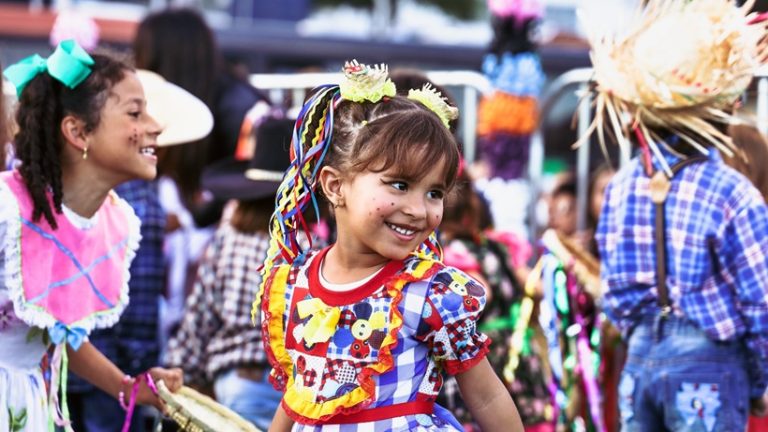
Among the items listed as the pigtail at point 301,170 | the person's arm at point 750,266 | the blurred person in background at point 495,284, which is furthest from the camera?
the blurred person in background at point 495,284

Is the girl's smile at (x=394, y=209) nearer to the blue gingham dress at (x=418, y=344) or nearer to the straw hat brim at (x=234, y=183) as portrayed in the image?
the blue gingham dress at (x=418, y=344)

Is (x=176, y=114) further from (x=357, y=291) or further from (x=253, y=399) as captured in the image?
(x=357, y=291)

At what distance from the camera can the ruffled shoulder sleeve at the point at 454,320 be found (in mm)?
2785

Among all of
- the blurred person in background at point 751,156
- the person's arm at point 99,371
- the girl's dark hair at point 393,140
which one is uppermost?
the girl's dark hair at point 393,140

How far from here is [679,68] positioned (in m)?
4.19

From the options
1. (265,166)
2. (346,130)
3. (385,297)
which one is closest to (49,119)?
(346,130)

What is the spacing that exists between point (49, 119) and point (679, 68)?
214cm

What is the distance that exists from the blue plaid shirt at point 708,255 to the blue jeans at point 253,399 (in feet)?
4.50

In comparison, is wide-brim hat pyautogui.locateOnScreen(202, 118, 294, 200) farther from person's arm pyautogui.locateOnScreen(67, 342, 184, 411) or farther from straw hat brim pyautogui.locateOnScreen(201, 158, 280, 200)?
person's arm pyautogui.locateOnScreen(67, 342, 184, 411)

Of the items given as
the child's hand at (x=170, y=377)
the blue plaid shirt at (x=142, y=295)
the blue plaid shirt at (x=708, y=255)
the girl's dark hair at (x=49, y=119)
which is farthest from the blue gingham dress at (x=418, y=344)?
the blue plaid shirt at (x=142, y=295)

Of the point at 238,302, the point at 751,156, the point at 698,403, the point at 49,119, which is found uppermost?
the point at 49,119

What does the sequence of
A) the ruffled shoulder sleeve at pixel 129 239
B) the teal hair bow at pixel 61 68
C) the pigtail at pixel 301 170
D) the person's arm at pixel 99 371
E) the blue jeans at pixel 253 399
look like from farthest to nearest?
the blue jeans at pixel 253 399 < the ruffled shoulder sleeve at pixel 129 239 < the person's arm at pixel 99 371 < the teal hair bow at pixel 61 68 < the pigtail at pixel 301 170

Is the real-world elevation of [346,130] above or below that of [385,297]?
above

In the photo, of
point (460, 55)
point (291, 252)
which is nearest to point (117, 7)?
point (460, 55)
